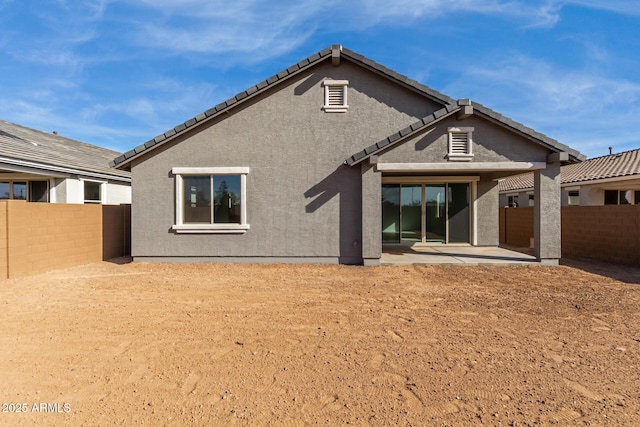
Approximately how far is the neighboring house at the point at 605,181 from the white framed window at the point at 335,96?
12.9 metres

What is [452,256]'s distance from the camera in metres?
10.0

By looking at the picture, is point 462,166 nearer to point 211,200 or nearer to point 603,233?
point 603,233

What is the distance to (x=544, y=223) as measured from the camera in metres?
8.95

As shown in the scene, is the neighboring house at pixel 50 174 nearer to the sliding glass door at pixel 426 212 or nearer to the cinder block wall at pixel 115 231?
the cinder block wall at pixel 115 231

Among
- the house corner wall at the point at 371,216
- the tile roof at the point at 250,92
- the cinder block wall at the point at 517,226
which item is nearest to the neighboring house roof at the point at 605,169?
the cinder block wall at the point at 517,226

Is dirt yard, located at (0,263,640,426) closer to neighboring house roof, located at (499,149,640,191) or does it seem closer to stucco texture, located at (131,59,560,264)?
stucco texture, located at (131,59,560,264)

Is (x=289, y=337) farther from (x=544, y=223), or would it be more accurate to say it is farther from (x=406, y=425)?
(x=544, y=223)

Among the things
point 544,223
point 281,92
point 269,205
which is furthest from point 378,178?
point 544,223

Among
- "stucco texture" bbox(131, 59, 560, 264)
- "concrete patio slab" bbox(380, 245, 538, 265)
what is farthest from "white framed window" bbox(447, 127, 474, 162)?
"concrete patio slab" bbox(380, 245, 538, 265)

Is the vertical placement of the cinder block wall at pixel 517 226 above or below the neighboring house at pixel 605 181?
below

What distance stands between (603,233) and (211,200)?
12826mm

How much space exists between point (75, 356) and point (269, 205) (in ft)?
21.1

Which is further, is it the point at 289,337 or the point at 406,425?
the point at 289,337

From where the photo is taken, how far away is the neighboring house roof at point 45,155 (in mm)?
10461
